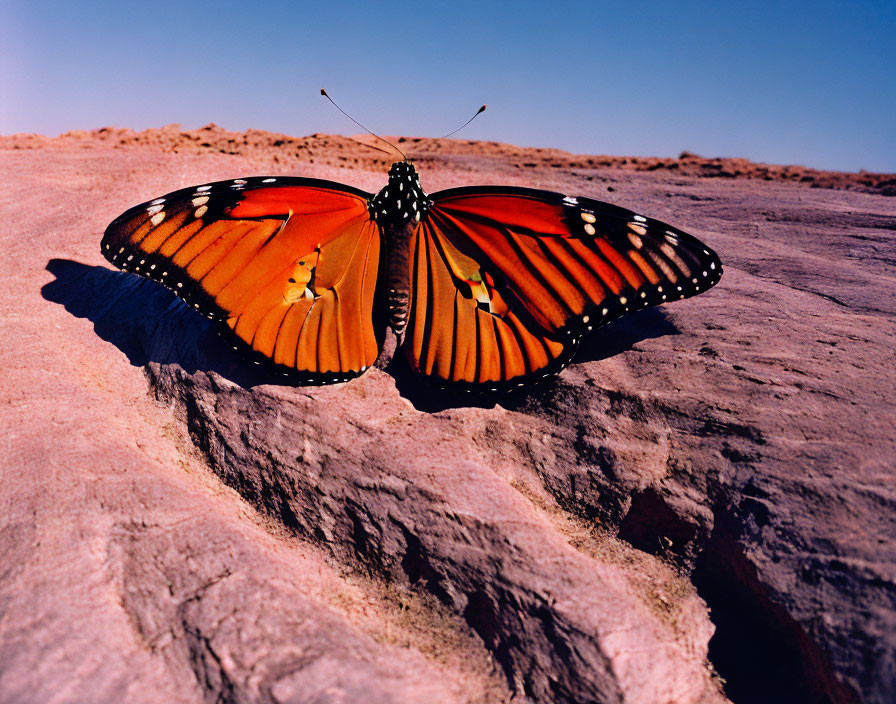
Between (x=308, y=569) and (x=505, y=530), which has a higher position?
(x=505, y=530)

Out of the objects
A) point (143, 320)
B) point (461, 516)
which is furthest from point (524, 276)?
point (143, 320)

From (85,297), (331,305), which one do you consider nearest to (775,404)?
(331,305)

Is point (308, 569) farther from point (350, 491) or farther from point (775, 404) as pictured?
point (775, 404)

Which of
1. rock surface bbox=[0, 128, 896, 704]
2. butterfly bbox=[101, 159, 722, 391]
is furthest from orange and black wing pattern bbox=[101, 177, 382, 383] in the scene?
rock surface bbox=[0, 128, 896, 704]

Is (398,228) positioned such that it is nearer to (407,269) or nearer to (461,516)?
(407,269)

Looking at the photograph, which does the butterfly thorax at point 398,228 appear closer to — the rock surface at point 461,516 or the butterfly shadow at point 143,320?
the rock surface at point 461,516
